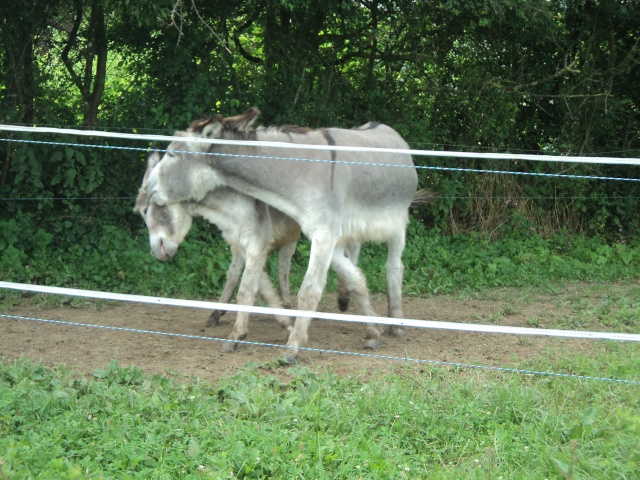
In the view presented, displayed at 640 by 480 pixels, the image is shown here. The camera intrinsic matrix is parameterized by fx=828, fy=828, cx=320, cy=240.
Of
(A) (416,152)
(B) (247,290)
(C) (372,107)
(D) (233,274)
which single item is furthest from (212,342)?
(C) (372,107)

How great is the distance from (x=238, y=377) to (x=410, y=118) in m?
6.69

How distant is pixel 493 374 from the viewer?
557 centimetres

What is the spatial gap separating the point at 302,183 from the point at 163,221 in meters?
1.27

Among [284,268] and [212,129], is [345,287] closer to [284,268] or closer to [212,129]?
[284,268]

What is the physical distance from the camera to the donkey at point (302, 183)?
616cm

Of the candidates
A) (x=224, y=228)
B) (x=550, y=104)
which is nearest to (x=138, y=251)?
(x=224, y=228)

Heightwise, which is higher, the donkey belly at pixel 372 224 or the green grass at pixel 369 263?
the donkey belly at pixel 372 224

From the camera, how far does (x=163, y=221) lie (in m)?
6.71

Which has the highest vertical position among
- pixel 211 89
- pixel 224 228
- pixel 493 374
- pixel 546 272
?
pixel 211 89

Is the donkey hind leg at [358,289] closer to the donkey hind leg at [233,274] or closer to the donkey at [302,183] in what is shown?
the donkey at [302,183]

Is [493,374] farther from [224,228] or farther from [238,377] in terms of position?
[224,228]

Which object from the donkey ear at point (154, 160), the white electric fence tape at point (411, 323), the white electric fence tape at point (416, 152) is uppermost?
the white electric fence tape at point (416, 152)

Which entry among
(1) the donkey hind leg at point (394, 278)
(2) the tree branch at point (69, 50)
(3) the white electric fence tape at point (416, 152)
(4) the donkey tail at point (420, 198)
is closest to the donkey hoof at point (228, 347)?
(1) the donkey hind leg at point (394, 278)

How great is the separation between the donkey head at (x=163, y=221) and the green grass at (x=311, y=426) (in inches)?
65.9
